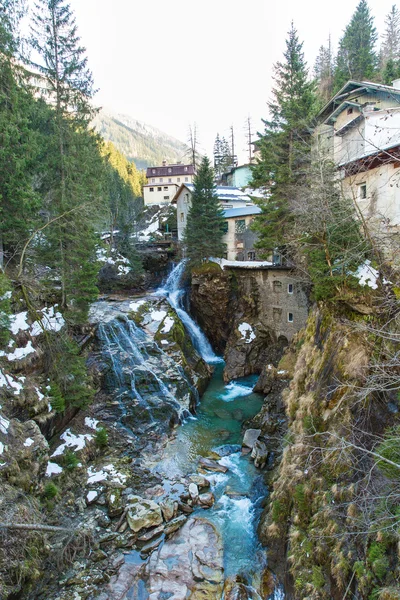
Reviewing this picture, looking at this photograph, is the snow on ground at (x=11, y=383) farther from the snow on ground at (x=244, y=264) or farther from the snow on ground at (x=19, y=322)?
the snow on ground at (x=244, y=264)

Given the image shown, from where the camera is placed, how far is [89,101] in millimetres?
20734

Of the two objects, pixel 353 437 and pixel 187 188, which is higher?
pixel 187 188

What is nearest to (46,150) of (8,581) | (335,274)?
(335,274)

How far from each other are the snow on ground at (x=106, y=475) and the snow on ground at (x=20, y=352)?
595 centimetres

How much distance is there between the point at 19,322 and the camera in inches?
605

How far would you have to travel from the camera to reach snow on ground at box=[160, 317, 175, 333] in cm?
2311

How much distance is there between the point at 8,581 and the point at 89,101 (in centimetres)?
2406

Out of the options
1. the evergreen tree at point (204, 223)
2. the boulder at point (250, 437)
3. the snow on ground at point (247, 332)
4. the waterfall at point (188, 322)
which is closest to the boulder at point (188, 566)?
the boulder at point (250, 437)

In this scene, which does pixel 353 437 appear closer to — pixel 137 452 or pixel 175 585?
pixel 175 585

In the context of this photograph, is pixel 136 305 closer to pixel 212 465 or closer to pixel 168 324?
pixel 168 324

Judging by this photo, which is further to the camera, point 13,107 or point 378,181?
point 378,181

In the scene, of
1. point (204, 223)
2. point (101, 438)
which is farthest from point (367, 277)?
point (204, 223)

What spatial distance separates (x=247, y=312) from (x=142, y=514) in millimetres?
17815

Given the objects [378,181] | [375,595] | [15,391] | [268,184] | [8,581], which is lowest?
[8,581]
